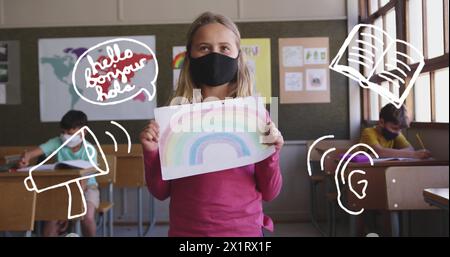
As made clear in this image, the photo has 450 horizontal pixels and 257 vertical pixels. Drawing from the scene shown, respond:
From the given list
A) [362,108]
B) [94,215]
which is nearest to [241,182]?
[362,108]

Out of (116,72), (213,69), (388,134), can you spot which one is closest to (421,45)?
(388,134)

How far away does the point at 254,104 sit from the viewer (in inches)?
33.4

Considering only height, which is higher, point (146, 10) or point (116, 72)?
point (146, 10)

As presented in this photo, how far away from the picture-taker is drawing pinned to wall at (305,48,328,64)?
1.03 m

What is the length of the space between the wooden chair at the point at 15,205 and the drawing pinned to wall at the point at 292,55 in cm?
90

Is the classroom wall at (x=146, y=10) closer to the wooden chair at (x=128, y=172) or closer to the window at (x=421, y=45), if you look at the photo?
the window at (x=421, y=45)

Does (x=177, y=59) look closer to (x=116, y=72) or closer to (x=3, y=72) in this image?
(x=116, y=72)

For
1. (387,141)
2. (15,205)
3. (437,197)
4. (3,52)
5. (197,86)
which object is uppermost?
(3,52)

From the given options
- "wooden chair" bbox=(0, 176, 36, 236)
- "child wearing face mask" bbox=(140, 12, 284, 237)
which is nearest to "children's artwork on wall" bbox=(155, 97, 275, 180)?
"child wearing face mask" bbox=(140, 12, 284, 237)

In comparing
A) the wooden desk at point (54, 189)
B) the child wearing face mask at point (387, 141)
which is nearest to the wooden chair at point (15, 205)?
the wooden desk at point (54, 189)

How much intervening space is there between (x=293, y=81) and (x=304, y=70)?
0.05 m

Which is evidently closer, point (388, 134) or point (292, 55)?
point (388, 134)

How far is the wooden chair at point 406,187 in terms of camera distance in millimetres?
905

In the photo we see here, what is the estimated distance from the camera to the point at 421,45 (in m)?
0.88
